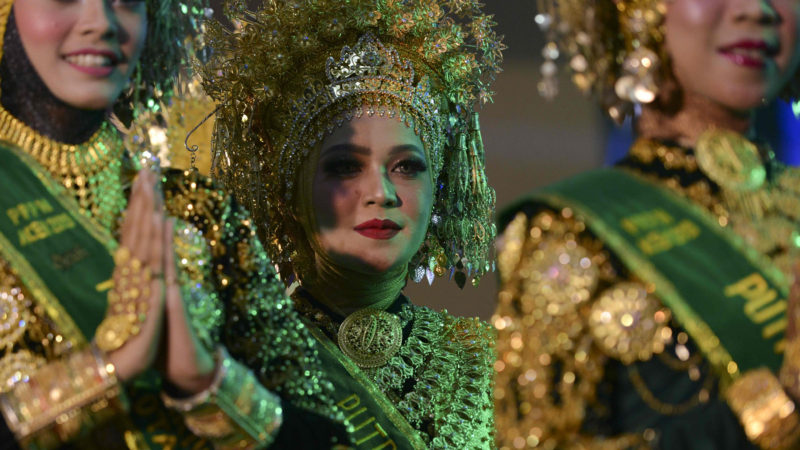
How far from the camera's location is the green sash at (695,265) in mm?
1657

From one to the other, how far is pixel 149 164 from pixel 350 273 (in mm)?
716

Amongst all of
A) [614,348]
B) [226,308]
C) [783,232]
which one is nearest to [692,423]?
[614,348]

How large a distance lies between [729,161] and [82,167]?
1.00 m

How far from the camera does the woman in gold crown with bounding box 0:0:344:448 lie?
70.6 inches

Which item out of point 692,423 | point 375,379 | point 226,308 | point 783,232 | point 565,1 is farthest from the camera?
point 375,379

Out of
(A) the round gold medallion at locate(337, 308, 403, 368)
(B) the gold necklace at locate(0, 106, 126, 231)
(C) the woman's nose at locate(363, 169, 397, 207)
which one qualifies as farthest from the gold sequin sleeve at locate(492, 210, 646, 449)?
(A) the round gold medallion at locate(337, 308, 403, 368)

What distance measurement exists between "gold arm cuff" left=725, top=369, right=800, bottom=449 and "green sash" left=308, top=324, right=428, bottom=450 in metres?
1.01

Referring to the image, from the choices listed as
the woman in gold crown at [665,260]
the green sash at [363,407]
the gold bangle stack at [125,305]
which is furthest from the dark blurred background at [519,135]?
the gold bangle stack at [125,305]

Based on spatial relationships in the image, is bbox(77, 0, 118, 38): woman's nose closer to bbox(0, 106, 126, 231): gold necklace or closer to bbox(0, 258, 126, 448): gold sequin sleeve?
bbox(0, 106, 126, 231): gold necklace

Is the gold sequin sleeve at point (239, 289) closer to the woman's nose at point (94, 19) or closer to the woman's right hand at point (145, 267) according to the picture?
the woman's right hand at point (145, 267)

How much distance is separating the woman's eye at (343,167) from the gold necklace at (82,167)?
2.38 feet

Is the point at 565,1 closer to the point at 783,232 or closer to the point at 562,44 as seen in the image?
the point at 562,44

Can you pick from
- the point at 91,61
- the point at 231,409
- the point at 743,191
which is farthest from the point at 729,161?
the point at 91,61

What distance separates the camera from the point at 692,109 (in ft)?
6.00
